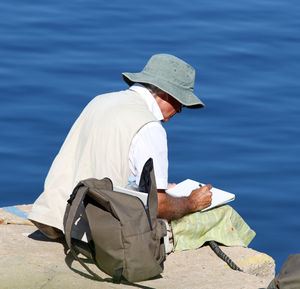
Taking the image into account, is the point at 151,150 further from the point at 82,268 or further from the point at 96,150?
the point at 82,268

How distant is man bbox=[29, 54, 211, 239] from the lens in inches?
209

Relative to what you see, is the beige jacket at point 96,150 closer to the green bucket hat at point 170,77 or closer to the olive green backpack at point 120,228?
the green bucket hat at point 170,77

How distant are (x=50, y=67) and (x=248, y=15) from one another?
322cm

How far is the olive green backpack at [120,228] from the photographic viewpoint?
4980 millimetres

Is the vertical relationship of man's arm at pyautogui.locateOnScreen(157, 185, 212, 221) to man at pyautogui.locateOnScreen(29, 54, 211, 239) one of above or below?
below

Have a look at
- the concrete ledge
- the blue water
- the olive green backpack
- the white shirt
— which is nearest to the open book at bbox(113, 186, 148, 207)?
the olive green backpack

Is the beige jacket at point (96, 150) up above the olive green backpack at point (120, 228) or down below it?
above

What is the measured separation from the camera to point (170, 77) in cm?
560

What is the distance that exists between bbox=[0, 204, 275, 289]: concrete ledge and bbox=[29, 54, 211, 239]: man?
0.17 metres

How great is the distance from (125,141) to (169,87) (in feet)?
1.43

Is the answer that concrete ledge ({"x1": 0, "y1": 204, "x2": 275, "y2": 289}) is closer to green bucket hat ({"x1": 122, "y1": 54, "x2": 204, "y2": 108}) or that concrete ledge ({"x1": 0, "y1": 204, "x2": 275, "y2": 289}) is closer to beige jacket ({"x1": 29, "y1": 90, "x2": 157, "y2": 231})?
beige jacket ({"x1": 29, "y1": 90, "x2": 157, "y2": 231})

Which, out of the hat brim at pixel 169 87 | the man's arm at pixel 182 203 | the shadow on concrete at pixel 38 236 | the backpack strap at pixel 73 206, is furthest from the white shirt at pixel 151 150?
the shadow on concrete at pixel 38 236

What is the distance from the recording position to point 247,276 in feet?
17.7

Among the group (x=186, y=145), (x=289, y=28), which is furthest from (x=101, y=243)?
(x=289, y=28)
